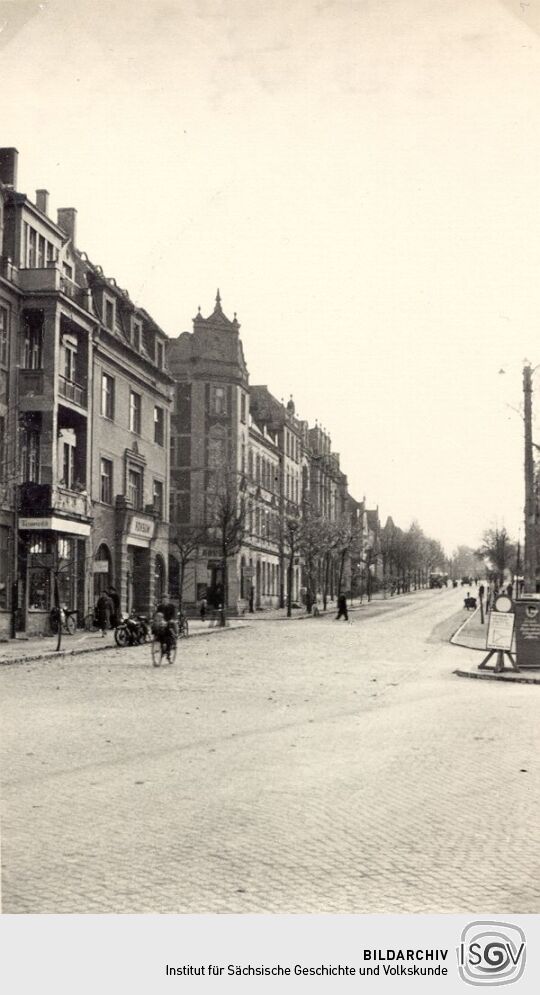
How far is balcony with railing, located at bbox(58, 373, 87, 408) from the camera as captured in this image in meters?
35.7

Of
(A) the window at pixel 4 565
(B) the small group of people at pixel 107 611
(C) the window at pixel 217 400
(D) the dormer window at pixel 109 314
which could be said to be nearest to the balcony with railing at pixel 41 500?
(A) the window at pixel 4 565

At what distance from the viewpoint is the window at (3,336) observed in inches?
1254

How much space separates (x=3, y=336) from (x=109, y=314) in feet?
35.0

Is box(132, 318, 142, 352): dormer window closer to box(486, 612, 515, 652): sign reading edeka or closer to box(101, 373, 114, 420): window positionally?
box(101, 373, 114, 420): window

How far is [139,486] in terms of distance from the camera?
149 feet

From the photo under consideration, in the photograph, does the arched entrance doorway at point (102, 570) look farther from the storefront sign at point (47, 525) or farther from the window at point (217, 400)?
the window at point (217, 400)

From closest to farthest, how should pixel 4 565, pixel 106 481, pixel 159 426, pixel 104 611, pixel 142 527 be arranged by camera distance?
pixel 4 565, pixel 104 611, pixel 106 481, pixel 142 527, pixel 159 426

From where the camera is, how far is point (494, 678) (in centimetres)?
2017

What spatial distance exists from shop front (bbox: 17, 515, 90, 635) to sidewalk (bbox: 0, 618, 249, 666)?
848 mm

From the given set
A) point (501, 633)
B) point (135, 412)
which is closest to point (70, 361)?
point (135, 412)

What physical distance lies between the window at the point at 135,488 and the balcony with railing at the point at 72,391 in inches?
259

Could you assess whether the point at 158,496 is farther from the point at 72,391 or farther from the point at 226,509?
the point at 72,391

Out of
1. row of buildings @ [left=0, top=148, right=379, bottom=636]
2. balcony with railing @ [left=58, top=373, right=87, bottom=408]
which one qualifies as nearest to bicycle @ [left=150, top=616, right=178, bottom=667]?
row of buildings @ [left=0, top=148, right=379, bottom=636]

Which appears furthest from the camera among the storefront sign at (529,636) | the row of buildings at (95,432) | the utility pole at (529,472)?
the row of buildings at (95,432)
